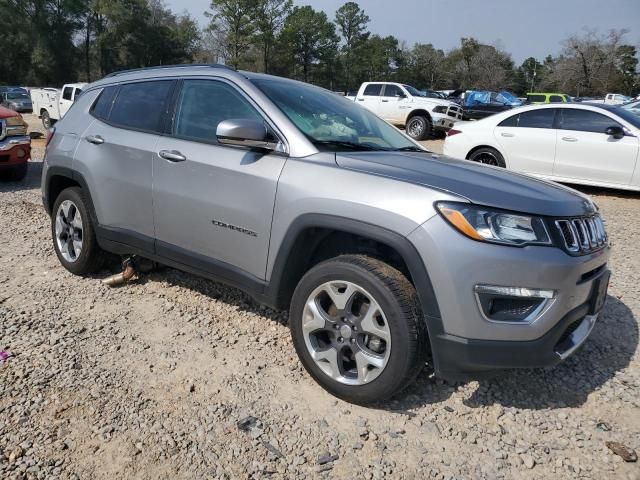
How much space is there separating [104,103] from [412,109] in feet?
44.3

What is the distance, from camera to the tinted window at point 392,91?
17.0 metres

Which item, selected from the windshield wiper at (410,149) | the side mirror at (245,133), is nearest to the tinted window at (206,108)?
the side mirror at (245,133)

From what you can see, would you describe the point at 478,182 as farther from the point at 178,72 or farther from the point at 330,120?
the point at 178,72

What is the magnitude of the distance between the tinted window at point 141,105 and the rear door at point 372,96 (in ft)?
45.9

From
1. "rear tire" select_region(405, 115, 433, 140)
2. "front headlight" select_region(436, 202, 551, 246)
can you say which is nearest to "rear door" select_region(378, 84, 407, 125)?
"rear tire" select_region(405, 115, 433, 140)

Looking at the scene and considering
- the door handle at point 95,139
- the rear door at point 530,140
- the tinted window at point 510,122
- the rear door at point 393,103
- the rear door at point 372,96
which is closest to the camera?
the door handle at point 95,139

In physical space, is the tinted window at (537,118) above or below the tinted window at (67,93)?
above

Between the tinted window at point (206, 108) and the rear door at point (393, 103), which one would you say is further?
the rear door at point (393, 103)

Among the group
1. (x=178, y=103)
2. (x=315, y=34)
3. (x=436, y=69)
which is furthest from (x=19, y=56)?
(x=178, y=103)

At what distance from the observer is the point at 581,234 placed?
8.39 ft

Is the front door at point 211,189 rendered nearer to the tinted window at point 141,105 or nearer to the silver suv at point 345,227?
the silver suv at point 345,227

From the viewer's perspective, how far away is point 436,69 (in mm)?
72125

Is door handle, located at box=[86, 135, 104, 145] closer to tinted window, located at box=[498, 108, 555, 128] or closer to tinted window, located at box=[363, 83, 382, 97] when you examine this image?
tinted window, located at box=[498, 108, 555, 128]

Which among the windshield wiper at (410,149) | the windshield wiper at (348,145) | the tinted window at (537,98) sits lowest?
the windshield wiper at (410,149)
